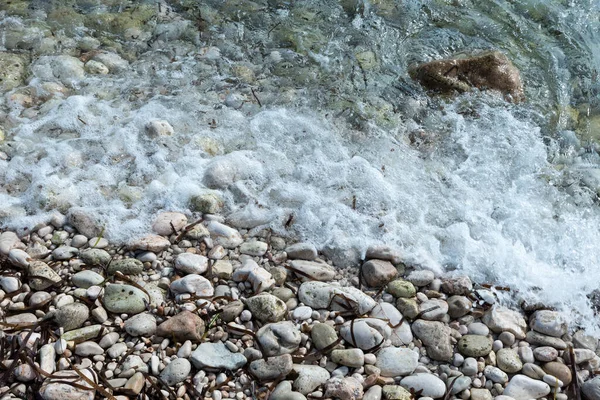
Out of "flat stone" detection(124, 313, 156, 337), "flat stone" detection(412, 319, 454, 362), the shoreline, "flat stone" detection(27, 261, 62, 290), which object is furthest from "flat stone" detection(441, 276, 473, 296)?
"flat stone" detection(27, 261, 62, 290)

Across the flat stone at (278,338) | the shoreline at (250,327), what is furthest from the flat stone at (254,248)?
the flat stone at (278,338)

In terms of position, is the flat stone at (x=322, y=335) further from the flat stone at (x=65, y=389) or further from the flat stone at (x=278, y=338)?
the flat stone at (x=65, y=389)

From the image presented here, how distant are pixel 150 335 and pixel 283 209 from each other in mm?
1249

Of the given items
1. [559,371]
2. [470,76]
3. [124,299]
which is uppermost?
[470,76]

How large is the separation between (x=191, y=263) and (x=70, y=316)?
687mm

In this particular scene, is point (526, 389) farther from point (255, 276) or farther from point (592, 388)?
point (255, 276)

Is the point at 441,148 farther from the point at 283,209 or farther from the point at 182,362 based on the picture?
the point at 182,362

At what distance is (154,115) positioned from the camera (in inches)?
170

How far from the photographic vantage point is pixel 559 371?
2.96m

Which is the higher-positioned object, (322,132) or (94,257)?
(322,132)

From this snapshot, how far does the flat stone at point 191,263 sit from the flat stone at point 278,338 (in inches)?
21.3

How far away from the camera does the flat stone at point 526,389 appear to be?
2842 mm

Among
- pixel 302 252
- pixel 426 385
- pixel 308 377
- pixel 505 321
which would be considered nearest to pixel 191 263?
pixel 302 252

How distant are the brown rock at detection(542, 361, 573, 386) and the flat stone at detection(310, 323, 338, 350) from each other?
1118 millimetres
